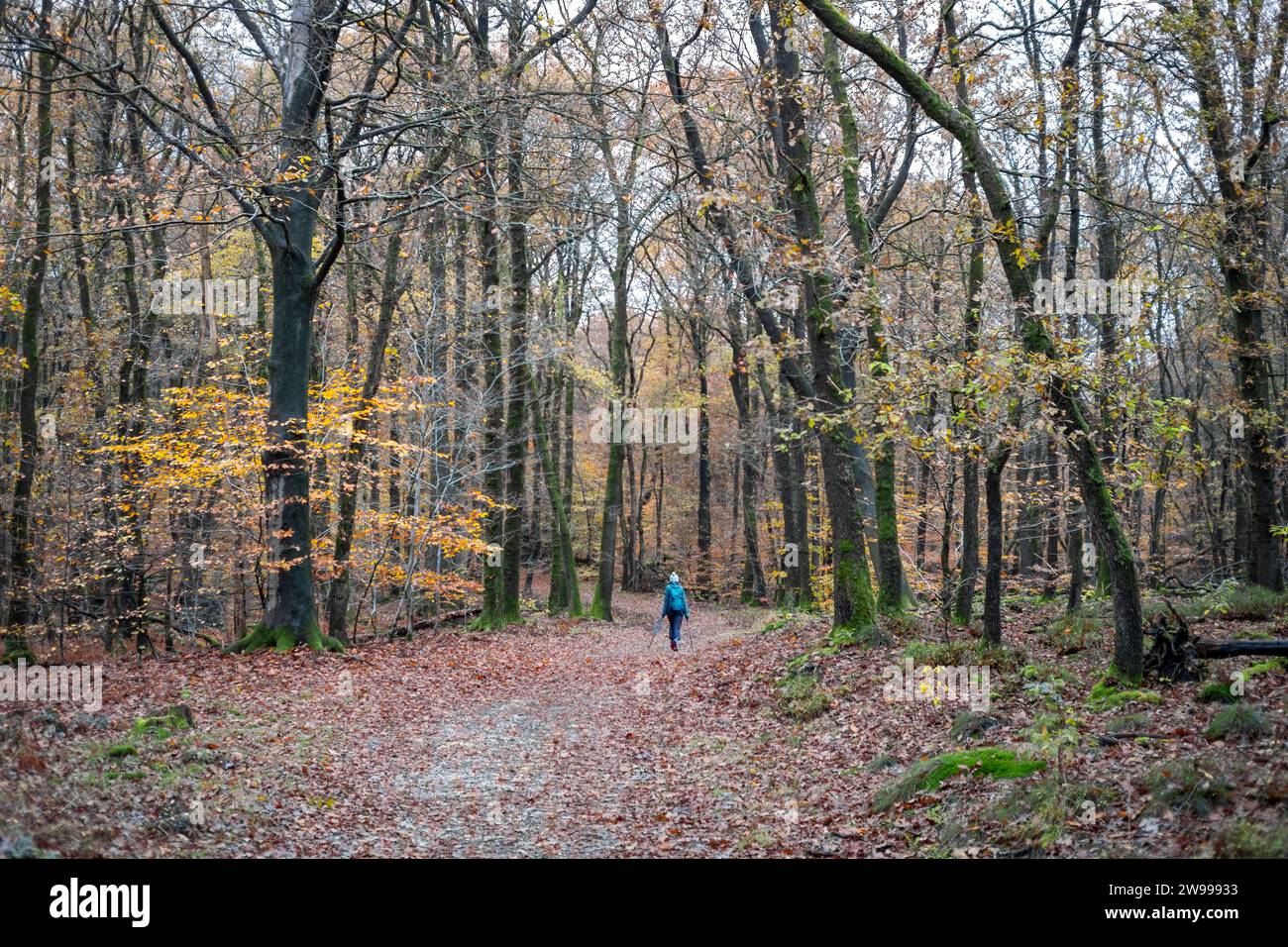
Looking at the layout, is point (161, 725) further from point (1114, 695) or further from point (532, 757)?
point (1114, 695)

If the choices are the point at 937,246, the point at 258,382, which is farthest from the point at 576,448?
the point at 937,246

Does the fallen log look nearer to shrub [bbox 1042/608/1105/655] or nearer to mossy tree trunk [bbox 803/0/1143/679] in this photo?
mossy tree trunk [bbox 803/0/1143/679]

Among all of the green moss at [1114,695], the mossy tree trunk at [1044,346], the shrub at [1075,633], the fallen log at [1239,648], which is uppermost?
the mossy tree trunk at [1044,346]

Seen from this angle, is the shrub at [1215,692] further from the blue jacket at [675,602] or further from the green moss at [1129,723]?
the blue jacket at [675,602]

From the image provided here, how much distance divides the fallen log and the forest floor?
0.28 meters

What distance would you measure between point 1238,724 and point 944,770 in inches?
83.8

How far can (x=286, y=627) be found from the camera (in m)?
13.0

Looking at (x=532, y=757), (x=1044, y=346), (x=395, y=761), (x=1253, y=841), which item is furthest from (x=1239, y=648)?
(x=395, y=761)

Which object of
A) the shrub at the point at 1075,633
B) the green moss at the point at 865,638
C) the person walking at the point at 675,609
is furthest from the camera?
the person walking at the point at 675,609

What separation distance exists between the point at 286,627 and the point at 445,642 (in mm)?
4222

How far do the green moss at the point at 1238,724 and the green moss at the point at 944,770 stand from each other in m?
1.38

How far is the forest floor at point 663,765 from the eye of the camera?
17.5ft

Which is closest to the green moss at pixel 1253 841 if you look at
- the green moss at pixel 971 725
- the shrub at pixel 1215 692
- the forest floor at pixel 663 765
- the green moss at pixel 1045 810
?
the forest floor at pixel 663 765
